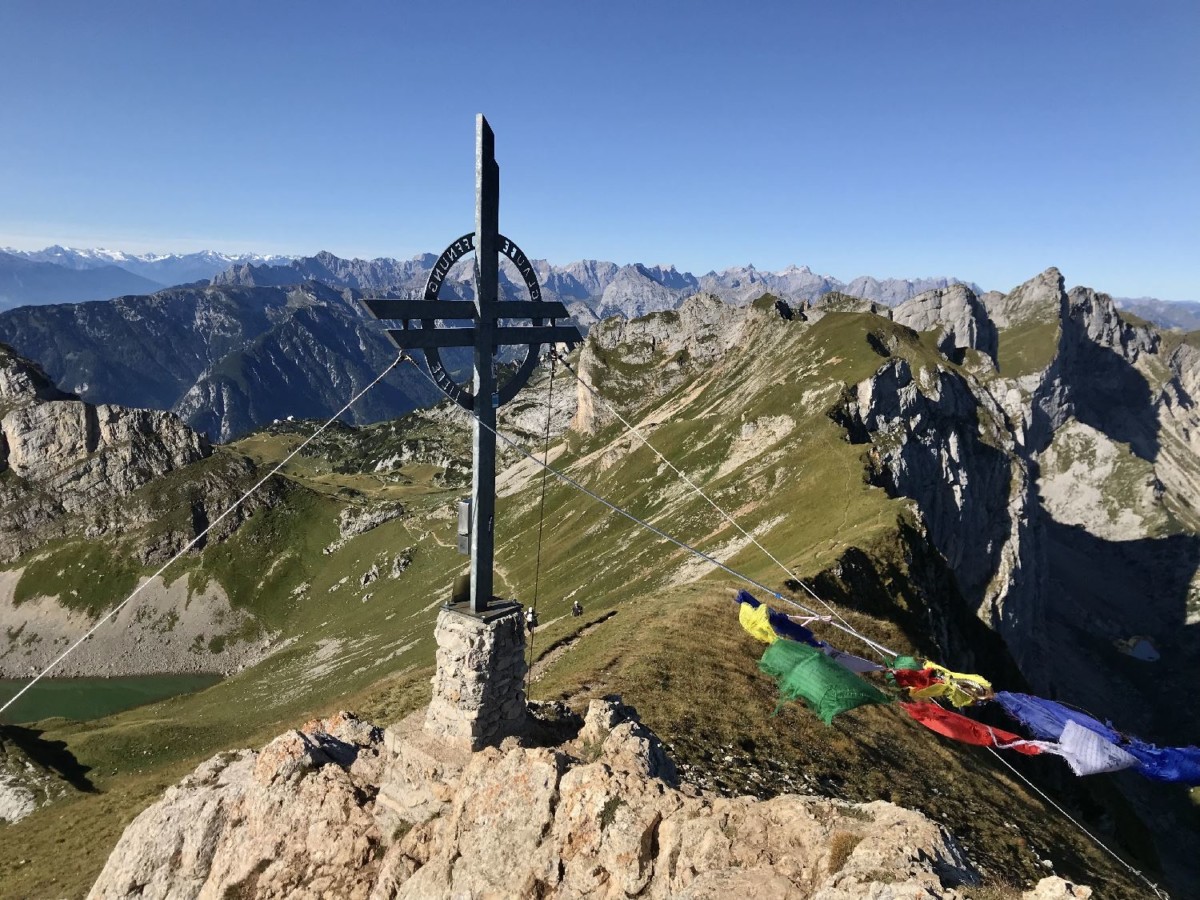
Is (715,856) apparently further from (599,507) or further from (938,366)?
(938,366)

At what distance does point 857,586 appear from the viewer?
4816cm

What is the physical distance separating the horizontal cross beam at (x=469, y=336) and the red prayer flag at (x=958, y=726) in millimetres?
14055

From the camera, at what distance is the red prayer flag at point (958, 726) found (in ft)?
56.8

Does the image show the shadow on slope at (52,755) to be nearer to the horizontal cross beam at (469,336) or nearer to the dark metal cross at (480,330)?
the dark metal cross at (480,330)

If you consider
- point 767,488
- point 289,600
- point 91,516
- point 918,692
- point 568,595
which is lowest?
point 289,600

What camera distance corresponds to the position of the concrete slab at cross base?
14914 millimetres

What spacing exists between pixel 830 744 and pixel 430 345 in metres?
19.5

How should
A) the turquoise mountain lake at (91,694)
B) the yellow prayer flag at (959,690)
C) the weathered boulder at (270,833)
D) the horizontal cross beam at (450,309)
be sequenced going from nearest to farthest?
the horizontal cross beam at (450,309)
the weathered boulder at (270,833)
the yellow prayer flag at (959,690)
the turquoise mountain lake at (91,694)

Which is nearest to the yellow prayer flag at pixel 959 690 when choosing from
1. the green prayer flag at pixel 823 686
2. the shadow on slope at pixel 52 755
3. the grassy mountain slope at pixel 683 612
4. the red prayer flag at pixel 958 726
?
the red prayer flag at pixel 958 726

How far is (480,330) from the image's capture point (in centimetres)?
1501

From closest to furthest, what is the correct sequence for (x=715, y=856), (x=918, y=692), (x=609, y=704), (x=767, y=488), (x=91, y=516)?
(x=715, y=856), (x=609, y=704), (x=918, y=692), (x=767, y=488), (x=91, y=516)

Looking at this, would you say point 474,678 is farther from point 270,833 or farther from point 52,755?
point 52,755

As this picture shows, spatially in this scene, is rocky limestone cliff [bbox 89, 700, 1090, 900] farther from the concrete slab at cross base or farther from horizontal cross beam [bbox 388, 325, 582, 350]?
horizontal cross beam [bbox 388, 325, 582, 350]

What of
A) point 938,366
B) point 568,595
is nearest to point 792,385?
point 938,366
